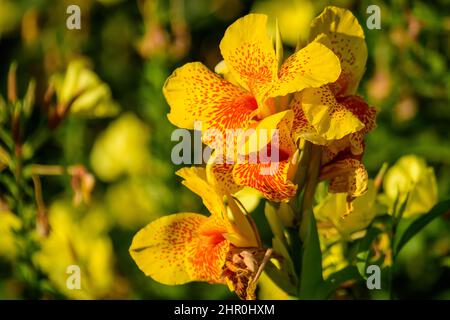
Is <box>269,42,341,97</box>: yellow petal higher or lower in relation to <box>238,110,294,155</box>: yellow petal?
higher

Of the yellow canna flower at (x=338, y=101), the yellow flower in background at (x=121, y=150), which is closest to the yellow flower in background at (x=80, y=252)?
the yellow flower in background at (x=121, y=150)

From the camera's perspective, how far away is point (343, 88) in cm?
92

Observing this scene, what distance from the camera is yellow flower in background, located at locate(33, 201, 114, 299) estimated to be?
1.34 metres

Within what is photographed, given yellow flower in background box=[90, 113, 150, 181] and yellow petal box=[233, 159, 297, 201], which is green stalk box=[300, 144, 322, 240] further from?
yellow flower in background box=[90, 113, 150, 181]

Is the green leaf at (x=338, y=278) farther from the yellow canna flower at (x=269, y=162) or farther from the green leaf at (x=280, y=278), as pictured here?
the yellow canna flower at (x=269, y=162)

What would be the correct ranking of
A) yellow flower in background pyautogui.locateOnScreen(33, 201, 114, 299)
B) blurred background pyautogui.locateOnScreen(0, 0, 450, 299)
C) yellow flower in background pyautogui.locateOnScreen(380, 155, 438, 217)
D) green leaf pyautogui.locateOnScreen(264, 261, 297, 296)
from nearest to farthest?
green leaf pyautogui.locateOnScreen(264, 261, 297, 296)
yellow flower in background pyautogui.locateOnScreen(380, 155, 438, 217)
yellow flower in background pyautogui.locateOnScreen(33, 201, 114, 299)
blurred background pyautogui.locateOnScreen(0, 0, 450, 299)

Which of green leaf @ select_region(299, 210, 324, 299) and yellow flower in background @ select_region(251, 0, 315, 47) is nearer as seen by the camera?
green leaf @ select_region(299, 210, 324, 299)

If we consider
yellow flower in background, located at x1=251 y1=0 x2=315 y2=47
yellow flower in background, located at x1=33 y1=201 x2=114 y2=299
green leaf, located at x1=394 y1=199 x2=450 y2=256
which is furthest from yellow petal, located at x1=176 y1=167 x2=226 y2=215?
yellow flower in background, located at x1=251 y1=0 x2=315 y2=47

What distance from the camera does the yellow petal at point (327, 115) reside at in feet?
2.70

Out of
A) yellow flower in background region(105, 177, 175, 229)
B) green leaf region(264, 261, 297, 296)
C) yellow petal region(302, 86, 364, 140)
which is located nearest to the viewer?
yellow petal region(302, 86, 364, 140)

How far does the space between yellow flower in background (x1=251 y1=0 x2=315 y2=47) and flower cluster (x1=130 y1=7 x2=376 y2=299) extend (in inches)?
44.8
